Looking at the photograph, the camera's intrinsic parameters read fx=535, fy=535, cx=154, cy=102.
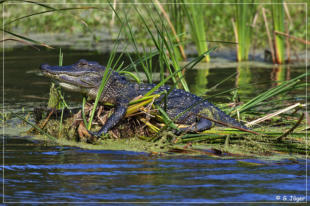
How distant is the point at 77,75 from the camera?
18.1 ft

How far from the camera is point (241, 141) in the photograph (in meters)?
4.97

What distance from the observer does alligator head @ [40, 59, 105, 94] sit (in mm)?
5352

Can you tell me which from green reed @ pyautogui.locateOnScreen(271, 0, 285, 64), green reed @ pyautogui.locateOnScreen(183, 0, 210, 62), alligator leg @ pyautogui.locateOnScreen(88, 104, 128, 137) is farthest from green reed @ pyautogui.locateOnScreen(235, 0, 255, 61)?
alligator leg @ pyautogui.locateOnScreen(88, 104, 128, 137)

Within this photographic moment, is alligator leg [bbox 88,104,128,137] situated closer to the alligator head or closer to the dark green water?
the dark green water

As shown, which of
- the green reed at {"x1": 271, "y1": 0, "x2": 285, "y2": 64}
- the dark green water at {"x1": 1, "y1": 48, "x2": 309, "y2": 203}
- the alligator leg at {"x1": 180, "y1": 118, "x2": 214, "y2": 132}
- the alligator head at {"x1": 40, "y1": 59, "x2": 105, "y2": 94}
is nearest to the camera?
the dark green water at {"x1": 1, "y1": 48, "x2": 309, "y2": 203}

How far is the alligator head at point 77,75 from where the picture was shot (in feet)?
17.6

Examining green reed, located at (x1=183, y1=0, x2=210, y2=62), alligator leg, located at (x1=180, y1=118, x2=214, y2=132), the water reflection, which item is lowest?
the water reflection

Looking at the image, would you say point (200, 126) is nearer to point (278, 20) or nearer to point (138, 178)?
point (138, 178)

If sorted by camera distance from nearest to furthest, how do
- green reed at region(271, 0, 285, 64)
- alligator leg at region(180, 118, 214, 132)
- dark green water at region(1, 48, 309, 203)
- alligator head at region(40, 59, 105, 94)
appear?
dark green water at region(1, 48, 309, 203)
alligator leg at region(180, 118, 214, 132)
alligator head at region(40, 59, 105, 94)
green reed at region(271, 0, 285, 64)

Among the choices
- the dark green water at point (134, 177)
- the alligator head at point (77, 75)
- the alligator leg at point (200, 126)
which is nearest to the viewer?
the dark green water at point (134, 177)

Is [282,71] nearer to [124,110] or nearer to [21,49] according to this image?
[124,110]

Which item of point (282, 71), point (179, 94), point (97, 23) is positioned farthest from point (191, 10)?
point (97, 23)

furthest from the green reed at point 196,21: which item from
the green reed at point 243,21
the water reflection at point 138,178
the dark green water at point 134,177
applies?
the water reflection at point 138,178

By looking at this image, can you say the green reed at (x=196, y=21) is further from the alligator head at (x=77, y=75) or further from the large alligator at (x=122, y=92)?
the alligator head at (x=77, y=75)
